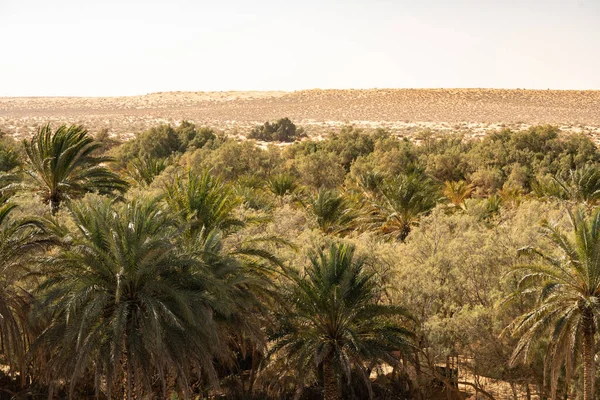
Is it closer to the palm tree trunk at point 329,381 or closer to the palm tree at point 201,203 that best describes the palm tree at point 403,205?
the palm tree at point 201,203

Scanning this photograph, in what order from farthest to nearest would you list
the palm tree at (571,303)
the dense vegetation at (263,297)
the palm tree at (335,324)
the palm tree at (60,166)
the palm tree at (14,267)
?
the palm tree at (60,166), the palm tree at (335,324), the palm tree at (571,303), the palm tree at (14,267), the dense vegetation at (263,297)

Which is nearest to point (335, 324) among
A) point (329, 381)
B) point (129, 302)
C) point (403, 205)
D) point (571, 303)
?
point (329, 381)

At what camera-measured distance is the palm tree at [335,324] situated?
594 inches

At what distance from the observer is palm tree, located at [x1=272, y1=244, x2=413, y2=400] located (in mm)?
15086

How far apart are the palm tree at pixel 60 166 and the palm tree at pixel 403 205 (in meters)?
12.1

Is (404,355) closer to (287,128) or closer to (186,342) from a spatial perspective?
(186,342)

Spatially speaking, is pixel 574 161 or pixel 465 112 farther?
pixel 465 112

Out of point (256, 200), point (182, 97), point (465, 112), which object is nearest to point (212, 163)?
point (256, 200)

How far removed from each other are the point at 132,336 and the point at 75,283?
1541 millimetres

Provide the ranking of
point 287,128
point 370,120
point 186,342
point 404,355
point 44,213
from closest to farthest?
point 186,342 → point 404,355 → point 44,213 → point 287,128 → point 370,120

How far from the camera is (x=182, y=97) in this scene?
127125mm

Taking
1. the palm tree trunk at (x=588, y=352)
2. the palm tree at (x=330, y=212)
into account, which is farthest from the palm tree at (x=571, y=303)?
the palm tree at (x=330, y=212)

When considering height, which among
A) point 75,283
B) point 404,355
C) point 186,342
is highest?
point 75,283

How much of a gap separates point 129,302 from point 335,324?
5.07 m
